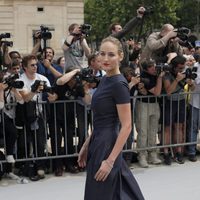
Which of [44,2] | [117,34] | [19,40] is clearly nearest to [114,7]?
[44,2]

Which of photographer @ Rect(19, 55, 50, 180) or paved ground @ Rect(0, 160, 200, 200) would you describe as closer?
paved ground @ Rect(0, 160, 200, 200)

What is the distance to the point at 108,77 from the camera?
3.40 meters

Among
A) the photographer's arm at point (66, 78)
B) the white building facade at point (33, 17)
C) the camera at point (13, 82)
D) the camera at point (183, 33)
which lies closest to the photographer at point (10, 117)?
the camera at point (13, 82)

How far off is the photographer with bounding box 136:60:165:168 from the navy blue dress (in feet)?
8.41

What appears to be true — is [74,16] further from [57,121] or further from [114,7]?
[57,121]

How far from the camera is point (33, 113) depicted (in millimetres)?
5488

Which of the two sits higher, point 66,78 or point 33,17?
point 33,17

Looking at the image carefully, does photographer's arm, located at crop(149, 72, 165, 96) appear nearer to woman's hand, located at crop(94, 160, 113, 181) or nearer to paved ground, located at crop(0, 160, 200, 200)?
paved ground, located at crop(0, 160, 200, 200)

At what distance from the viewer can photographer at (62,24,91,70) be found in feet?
21.2

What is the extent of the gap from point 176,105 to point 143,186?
147cm

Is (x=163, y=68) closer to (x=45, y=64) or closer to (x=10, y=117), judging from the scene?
(x=45, y=64)

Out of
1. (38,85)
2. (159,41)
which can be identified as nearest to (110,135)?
(38,85)

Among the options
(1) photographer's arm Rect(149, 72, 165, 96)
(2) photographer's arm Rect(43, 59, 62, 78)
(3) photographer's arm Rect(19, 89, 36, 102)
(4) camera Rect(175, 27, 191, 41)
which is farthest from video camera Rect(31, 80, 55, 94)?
(4) camera Rect(175, 27, 191, 41)

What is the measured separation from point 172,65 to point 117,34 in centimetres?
100
